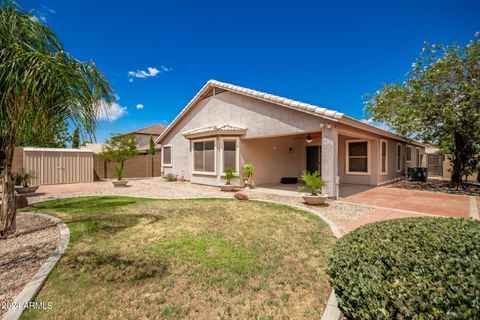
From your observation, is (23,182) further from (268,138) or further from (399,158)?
(399,158)

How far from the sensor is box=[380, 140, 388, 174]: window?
14134 mm

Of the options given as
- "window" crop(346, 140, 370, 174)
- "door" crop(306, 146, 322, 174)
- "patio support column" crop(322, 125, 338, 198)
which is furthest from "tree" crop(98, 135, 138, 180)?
"window" crop(346, 140, 370, 174)

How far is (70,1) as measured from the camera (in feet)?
26.8

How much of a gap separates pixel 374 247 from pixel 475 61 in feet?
50.5

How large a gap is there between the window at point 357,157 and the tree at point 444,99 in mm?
2576

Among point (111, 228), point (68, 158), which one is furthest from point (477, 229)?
point (68, 158)

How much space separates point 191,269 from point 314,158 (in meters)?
13.5

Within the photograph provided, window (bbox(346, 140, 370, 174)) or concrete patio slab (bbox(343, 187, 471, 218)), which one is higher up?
window (bbox(346, 140, 370, 174))

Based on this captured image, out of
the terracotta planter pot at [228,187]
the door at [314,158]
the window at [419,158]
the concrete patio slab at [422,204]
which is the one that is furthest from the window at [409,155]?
the terracotta planter pot at [228,187]

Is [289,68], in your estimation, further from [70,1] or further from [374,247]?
[374,247]

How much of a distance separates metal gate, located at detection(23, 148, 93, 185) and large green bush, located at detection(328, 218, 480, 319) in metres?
18.4

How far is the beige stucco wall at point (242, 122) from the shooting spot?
10826 mm

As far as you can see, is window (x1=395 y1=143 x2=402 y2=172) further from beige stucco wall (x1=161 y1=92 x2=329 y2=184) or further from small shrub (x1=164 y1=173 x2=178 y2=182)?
small shrub (x1=164 y1=173 x2=178 y2=182)

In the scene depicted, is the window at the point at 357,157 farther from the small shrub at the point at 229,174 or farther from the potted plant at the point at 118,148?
the potted plant at the point at 118,148
